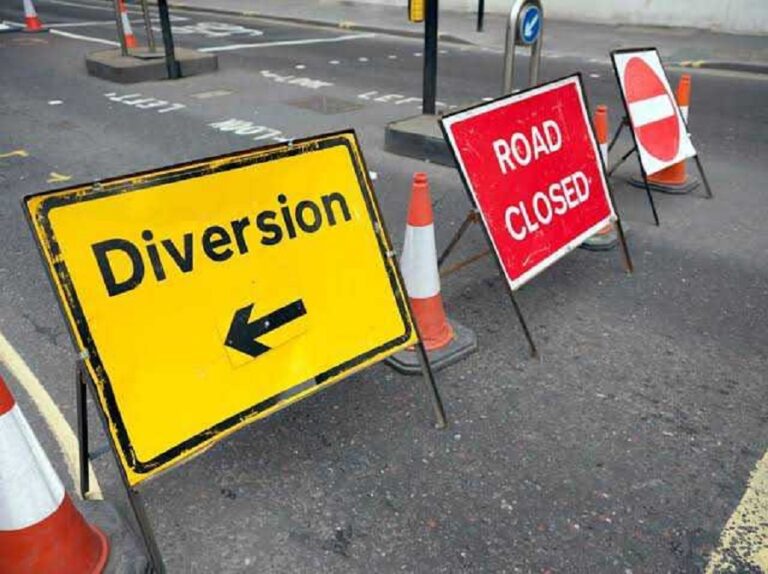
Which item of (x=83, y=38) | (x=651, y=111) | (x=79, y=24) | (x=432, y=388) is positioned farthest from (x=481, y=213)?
(x=79, y=24)

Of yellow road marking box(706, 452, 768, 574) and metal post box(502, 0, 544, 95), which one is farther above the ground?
metal post box(502, 0, 544, 95)

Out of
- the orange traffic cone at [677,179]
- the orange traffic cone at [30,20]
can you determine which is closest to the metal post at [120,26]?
the orange traffic cone at [30,20]

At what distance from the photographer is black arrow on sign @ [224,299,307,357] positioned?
8.11 ft

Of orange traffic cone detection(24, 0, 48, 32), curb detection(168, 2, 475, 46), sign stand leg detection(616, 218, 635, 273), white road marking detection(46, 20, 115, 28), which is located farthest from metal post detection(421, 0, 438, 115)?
white road marking detection(46, 20, 115, 28)

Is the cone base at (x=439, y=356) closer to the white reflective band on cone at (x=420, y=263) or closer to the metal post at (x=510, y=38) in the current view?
the white reflective band on cone at (x=420, y=263)

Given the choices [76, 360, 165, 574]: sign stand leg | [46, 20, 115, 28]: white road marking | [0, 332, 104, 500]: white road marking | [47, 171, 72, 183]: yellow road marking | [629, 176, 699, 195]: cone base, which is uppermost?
[76, 360, 165, 574]: sign stand leg

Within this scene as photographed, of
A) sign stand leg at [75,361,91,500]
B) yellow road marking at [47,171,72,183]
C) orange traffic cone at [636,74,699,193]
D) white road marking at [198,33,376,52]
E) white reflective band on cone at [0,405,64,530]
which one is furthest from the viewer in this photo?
white road marking at [198,33,376,52]

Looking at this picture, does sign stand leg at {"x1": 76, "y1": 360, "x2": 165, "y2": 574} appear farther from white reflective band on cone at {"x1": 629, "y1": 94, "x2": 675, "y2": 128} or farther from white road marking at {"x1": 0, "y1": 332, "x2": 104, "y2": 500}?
white reflective band on cone at {"x1": 629, "y1": 94, "x2": 675, "y2": 128}

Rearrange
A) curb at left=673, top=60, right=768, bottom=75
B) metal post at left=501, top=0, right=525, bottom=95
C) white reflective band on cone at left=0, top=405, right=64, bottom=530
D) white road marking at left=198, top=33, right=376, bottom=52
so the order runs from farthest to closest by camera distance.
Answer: white road marking at left=198, top=33, right=376, bottom=52 → curb at left=673, top=60, right=768, bottom=75 → metal post at left=501, top=0, right=525, bottom=95 → white reflective band on cone at left=0, top=405, right=64, bottom=530

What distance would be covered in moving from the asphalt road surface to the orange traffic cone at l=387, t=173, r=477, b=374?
3.4 inches

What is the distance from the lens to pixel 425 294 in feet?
11.3

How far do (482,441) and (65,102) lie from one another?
8453 millimetres

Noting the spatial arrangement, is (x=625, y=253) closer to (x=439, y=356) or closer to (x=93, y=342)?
(x=439, y=356)

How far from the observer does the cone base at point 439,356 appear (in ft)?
11.2
